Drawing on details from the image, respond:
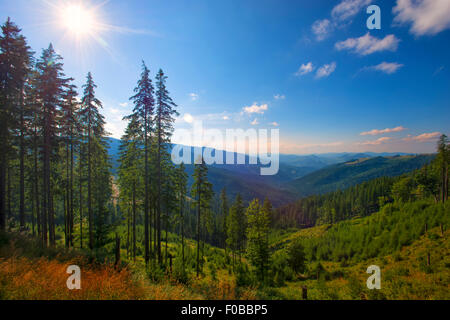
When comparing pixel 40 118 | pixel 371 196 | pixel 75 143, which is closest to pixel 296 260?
pixel 75 143

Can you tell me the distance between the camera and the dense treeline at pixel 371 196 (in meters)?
39.8

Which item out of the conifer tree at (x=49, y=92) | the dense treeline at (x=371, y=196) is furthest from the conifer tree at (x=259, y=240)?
the dense treeline at (x=371, y=196)

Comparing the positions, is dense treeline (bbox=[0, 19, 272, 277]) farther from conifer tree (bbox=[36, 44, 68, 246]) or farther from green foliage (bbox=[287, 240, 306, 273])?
green foliage (bbox=[287, 240, 306, 273])

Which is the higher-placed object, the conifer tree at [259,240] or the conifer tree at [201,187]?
the conifer tree at [201,187]

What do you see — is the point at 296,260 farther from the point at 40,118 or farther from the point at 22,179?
the point at 40,118

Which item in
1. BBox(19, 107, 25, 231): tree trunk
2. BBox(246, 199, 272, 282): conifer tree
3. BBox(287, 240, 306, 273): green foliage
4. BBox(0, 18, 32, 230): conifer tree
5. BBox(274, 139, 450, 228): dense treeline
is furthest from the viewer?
BBox(274, 139, 450, 228): dense treeline

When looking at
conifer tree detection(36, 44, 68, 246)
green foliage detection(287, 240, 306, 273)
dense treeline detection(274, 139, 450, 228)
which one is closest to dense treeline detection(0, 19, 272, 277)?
conifer tree detection(36, 44, 68, 246)

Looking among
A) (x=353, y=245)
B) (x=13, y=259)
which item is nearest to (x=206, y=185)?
(x=13, y=259)

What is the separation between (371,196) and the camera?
272 ft

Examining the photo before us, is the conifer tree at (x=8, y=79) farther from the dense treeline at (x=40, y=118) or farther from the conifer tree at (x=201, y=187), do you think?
the conifer tree at (x=201, y=187)

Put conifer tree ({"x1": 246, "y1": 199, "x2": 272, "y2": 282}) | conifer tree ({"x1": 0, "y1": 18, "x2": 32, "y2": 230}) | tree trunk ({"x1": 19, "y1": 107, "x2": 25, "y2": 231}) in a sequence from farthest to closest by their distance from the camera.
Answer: conifer tree ({"x1": 246, "y1": 199, "x2": 272, "y2": 282}), tree trunk ({"x1": 19, "y1": 107, "x2": 25, "y2": 231}), conifer tree ({"x1": 0, "y1": 18, "x2": 32, "y2": 230})

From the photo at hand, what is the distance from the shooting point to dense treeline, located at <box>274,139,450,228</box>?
3975 centimetres
